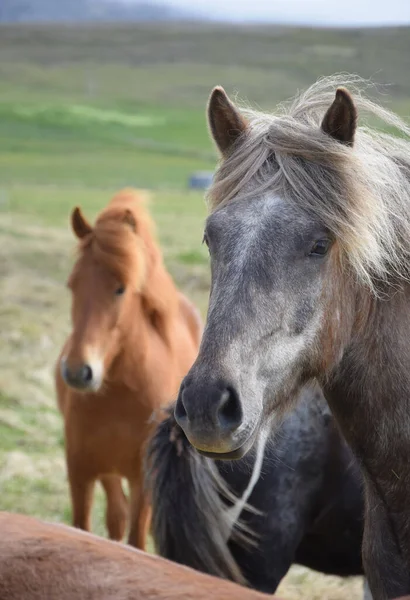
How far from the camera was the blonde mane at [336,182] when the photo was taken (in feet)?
7.83

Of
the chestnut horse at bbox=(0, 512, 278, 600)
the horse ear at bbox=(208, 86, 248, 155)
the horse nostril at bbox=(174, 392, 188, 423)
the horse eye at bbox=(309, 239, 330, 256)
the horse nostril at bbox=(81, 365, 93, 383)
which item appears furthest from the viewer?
the horse nostril at bbox=(81, 365, 93, 383)

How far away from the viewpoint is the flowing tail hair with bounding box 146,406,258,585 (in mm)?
3332

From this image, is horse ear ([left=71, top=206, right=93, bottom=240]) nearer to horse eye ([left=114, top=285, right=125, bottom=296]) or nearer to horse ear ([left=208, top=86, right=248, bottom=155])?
horse eye ([left=114, top=285, right=125, bottom=296])

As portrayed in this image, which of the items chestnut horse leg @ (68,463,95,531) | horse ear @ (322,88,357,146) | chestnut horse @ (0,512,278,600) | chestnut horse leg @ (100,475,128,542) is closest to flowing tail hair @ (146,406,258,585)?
chestnut horse @ (0,512,278,600)

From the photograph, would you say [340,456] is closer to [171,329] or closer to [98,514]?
[171,329]

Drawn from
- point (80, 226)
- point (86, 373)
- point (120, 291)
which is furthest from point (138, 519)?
point (80, 226)

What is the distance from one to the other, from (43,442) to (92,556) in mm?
4962

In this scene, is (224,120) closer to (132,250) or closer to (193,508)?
(193,508)

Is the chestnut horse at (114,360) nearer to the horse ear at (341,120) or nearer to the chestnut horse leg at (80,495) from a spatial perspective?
the chestnut horse leg at (80,495)

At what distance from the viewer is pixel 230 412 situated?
84.9 inches

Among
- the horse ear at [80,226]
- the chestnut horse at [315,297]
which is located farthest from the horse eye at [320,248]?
the horse ear at [80,226]

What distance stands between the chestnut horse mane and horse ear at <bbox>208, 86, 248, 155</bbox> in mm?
2127

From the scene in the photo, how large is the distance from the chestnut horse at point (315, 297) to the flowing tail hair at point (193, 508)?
0.79 m

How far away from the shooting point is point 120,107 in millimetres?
67188
